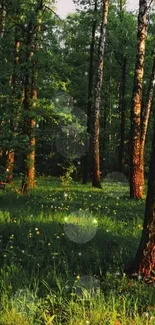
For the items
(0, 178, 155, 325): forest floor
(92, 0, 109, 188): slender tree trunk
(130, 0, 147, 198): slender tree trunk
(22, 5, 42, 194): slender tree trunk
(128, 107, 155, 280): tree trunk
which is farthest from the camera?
(92, 0, 109, 188): slender tree trunk

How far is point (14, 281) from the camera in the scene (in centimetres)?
567

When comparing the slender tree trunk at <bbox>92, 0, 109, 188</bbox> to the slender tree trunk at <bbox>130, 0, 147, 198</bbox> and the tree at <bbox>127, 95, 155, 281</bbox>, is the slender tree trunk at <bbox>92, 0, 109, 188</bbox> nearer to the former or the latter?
the slender tree trunk at <bbox>130, 0, 147, 198</bbox>

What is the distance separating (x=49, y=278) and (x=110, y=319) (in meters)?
1.41

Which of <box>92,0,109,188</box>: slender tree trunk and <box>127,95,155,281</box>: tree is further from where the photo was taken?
<box>92,0,109,188</box>: slender tree trunk

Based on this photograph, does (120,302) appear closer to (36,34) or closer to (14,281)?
(14,281)

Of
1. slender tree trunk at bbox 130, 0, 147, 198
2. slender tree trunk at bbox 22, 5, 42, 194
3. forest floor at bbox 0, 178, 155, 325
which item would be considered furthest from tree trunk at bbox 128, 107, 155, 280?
slender tree trunk at bbox 130, 0, 147, 198

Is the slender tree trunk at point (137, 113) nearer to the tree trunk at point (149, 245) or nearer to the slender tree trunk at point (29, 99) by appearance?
the slender tree trunk at point (29, 99)

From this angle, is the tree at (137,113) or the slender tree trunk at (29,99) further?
the tree at (137,113)

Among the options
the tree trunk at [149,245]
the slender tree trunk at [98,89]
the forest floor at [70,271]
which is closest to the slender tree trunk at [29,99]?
the forest floor at [70,271]

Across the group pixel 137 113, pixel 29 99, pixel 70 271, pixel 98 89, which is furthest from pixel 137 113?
pixel 70 271

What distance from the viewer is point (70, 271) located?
243 inches

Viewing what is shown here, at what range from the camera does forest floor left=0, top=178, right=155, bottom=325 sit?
187 inches

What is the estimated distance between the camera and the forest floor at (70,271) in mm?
4750

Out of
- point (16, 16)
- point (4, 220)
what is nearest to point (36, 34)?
point (16, 16)
